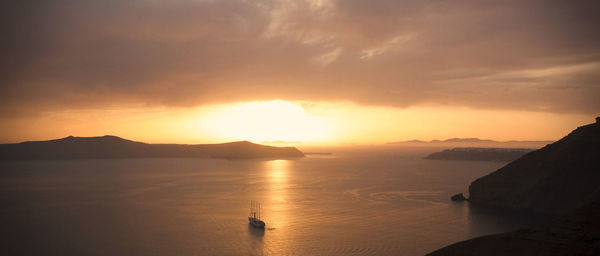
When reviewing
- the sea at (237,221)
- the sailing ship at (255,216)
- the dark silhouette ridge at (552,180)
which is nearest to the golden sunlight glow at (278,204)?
the sea at (237,221)

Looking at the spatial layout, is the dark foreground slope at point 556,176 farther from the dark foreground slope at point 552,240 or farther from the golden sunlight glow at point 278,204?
the golden sunlight glow at point 278,204

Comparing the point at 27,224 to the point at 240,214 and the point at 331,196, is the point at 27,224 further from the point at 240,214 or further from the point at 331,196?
the point at 331,196

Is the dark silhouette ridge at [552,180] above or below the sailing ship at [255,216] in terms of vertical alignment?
above

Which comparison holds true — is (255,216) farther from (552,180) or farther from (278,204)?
(552,180)

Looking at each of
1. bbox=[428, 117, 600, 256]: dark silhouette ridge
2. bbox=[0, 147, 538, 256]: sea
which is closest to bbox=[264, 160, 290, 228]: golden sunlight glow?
bbox=[0, 147, 538, 256]: sea

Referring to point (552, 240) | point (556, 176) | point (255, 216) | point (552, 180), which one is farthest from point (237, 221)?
point (556, 176)

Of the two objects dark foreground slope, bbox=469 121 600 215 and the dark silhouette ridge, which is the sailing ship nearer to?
the dark silhouette ridge
